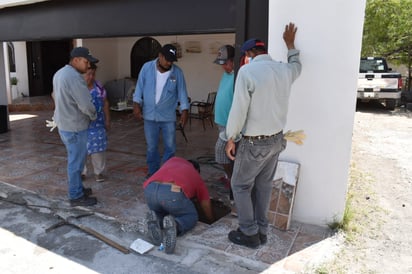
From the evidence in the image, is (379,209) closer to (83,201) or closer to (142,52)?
(83,201)

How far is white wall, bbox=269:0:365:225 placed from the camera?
3432mm

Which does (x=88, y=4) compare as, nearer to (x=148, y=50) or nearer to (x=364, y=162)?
(x=364, y=162)

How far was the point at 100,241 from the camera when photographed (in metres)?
3.57

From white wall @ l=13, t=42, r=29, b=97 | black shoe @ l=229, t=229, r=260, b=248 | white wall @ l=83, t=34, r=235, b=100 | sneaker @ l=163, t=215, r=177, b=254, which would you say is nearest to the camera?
sneaker @ l=163, t=215, r=177, b=254

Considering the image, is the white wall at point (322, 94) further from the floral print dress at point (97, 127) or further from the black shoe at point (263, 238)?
the floral print dress at point (97, 127)

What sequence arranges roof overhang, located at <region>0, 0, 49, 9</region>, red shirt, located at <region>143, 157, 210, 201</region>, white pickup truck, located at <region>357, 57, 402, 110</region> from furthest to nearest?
white pickup truck, located at <region>357, 57, 402, 110</region>
roof overhang, located at <region>0, 0, 49, 9</region>
red shirt, located at <region>143, 157, 210, 201</region>

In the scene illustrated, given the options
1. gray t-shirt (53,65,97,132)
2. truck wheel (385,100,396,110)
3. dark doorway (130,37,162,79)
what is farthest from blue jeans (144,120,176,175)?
truck wheel (385,100,396,110)

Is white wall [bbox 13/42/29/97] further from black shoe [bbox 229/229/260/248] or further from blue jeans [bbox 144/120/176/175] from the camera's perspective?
black shoe [bbox 229/229/260/248]

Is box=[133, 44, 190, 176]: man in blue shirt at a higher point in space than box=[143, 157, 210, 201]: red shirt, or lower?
higher

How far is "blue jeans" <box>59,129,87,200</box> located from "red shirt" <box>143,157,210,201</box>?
107 cm


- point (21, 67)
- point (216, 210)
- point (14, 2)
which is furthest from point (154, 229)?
point (21, 67)

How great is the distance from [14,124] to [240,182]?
7957 millimetres

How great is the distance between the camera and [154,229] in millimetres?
3383

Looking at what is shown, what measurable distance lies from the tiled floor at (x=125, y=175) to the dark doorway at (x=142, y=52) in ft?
10.5
